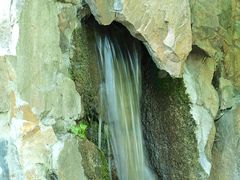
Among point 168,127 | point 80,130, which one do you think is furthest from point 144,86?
point 80,130

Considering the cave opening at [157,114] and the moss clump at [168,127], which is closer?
the cave opening at [157,114]

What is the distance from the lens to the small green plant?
269 centimetres

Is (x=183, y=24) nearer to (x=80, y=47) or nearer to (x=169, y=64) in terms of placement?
(x=169, y=64)

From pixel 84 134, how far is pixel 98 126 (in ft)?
0.93

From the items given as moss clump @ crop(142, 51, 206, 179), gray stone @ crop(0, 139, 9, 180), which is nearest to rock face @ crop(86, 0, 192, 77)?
moss clump @ crop(142, 51, 206, 179)

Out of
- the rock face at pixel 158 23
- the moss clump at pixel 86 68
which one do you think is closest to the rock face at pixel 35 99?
the moss clump at pixel 86 68

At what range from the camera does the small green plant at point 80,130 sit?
8.84ft

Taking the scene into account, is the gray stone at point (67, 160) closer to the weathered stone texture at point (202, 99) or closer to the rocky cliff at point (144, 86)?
the rocky cliff at point (144, 86)

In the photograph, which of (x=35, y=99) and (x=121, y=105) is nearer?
(x=35, y=99)

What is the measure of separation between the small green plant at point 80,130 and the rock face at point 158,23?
1.75ft

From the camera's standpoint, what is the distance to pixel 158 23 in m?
2.91

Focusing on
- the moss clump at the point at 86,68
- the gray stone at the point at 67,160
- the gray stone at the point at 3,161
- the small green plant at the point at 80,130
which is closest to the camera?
the gray stone at the point at 3,161

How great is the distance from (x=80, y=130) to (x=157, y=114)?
0.74m

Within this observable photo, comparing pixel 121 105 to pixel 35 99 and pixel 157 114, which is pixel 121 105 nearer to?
pixel 157 114
